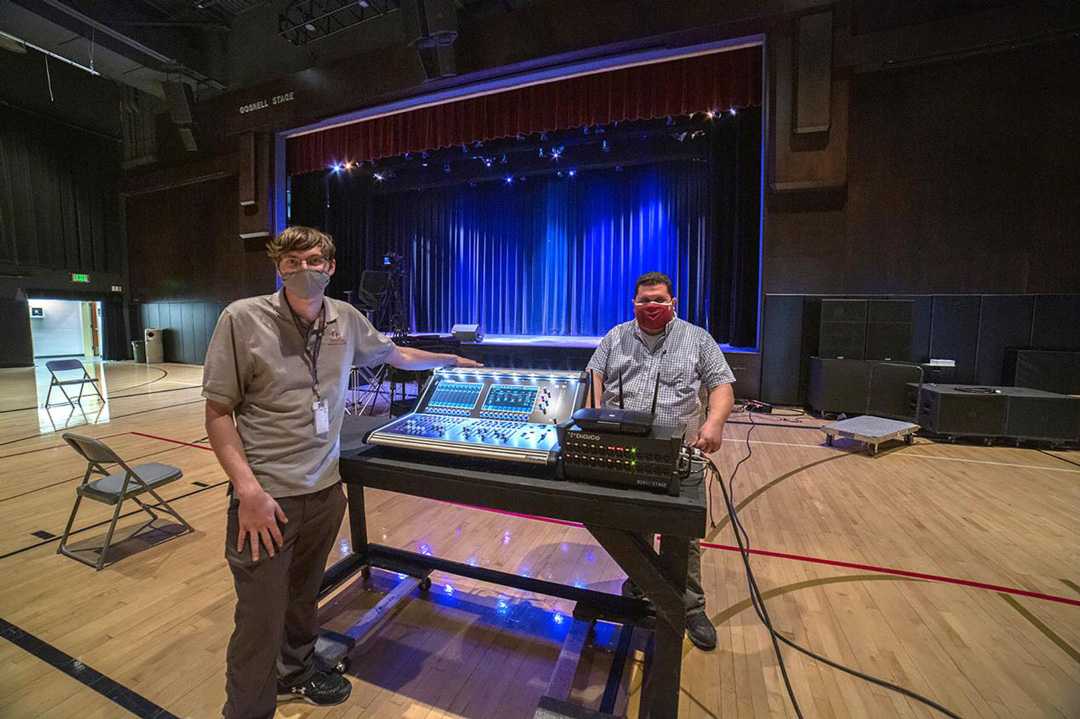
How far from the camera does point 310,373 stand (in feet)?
5.24

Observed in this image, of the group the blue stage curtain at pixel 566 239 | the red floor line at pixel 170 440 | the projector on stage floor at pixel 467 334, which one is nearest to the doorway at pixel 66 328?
the blue stage curtain at pixel 566 239

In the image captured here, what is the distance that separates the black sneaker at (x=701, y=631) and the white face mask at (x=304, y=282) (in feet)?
6.74

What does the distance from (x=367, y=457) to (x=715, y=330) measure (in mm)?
7253

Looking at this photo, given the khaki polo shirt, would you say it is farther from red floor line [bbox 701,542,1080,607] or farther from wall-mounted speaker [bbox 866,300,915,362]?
wall-mounted speaker [bbox 866,300,915,362]

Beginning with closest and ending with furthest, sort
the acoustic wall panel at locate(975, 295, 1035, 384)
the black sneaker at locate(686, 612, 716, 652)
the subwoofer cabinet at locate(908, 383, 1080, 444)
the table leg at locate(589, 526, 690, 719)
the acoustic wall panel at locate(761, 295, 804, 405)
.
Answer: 1. the table leg at locate(589, 526, 690, 719)
2. the black sneaker at locate(686, 612, 716, 652)
3. the subwoofer cabinet at locate(908, 383, 1080, 444)
4. the acoustic wall panel at locate(975, 295, 1035, 384)
5. the acoustic wall panel at locate(761, 295, 804, 405)

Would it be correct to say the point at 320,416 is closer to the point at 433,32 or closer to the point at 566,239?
the point at 433,32

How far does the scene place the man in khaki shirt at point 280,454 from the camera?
1447 mm

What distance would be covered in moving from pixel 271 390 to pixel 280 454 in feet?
0.69

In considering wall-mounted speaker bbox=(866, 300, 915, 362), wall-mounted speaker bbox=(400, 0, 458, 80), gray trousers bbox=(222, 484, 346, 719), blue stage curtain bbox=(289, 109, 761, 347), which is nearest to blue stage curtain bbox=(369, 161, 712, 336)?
blue stage curtain bbox=(289, 109, 761, 347)

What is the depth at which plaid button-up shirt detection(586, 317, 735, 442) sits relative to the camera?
2.12 meters

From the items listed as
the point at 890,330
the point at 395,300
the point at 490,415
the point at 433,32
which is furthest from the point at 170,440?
the point at 890,330

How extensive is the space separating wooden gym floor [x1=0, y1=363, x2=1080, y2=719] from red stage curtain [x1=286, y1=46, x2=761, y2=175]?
507 cm

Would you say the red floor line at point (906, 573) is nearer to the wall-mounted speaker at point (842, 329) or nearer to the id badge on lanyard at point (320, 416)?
the id badge on lanyard at point (320, 416)

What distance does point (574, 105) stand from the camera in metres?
6.82
